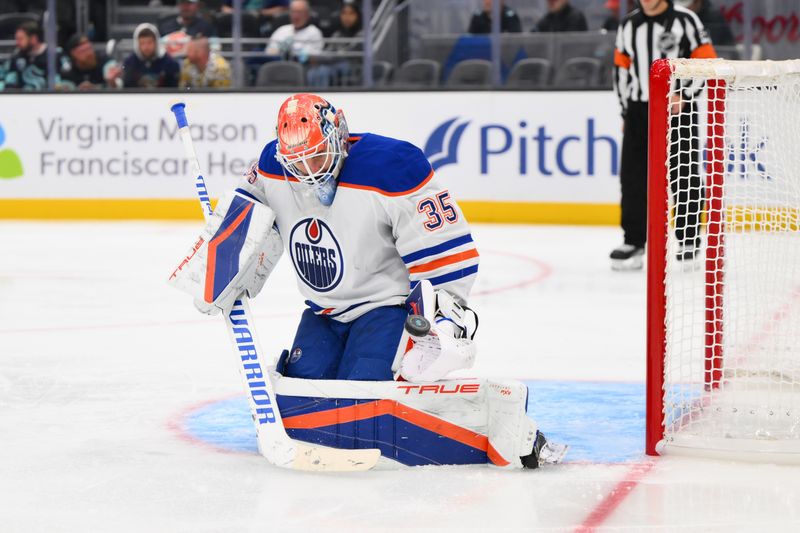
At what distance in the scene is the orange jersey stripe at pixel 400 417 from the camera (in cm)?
247

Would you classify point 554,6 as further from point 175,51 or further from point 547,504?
point 547,504

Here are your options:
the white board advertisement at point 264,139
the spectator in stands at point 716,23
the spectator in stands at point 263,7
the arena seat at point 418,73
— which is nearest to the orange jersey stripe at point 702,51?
the white board advertisement at point 264,139

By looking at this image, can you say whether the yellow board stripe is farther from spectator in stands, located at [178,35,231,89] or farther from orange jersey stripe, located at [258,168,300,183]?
orange jersey stripe, located at [258,168,300,183]

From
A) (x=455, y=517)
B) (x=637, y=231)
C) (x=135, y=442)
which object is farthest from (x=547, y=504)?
(x=637, y=231)

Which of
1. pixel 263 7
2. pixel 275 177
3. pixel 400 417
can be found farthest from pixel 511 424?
pixel 263 7

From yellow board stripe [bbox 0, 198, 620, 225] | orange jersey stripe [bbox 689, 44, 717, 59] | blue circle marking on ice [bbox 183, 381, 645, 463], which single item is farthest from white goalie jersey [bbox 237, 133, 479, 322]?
yellow board stripe [bbox 0, 198, 620, 225]

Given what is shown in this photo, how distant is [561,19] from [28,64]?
3.30 metres

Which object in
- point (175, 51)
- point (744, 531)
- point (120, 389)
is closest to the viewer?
point (744, 531)

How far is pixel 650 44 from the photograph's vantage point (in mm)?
5719

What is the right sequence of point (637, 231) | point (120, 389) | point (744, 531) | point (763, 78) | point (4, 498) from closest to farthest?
point (744, 531), point (4, 498), point (763, 78), point (120, 389), point (637, 231)

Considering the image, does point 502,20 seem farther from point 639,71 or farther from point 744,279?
point 744,279

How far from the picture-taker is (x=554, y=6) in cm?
779

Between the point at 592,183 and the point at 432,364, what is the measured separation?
5289 millimetres

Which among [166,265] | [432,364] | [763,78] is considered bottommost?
[166,265]
